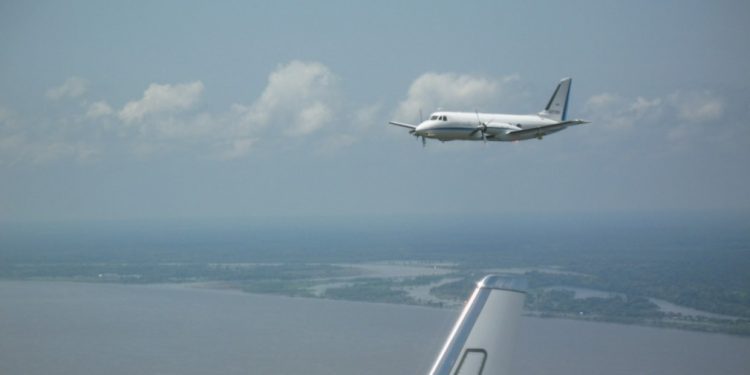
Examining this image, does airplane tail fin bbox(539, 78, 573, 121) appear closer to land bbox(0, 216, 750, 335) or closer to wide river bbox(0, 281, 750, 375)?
land bbox(0, 216, 750, 335)

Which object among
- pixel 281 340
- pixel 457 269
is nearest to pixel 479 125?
pixel 281 340

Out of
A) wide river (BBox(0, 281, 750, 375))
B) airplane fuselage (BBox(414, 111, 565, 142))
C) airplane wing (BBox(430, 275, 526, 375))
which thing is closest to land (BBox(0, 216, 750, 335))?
wide river (BBox(0, 281, 750, 375))

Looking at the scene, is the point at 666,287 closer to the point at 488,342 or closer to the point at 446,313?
the point at 446,313

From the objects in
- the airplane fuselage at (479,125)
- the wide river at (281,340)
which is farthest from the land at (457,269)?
the airplane fuselage at (479,125)

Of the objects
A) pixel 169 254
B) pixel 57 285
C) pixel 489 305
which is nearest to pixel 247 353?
pixel 57 285

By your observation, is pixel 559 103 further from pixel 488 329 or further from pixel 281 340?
pixel 281 340

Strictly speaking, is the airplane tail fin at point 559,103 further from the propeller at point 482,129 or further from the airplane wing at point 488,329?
the airplane wing at point 488,329
